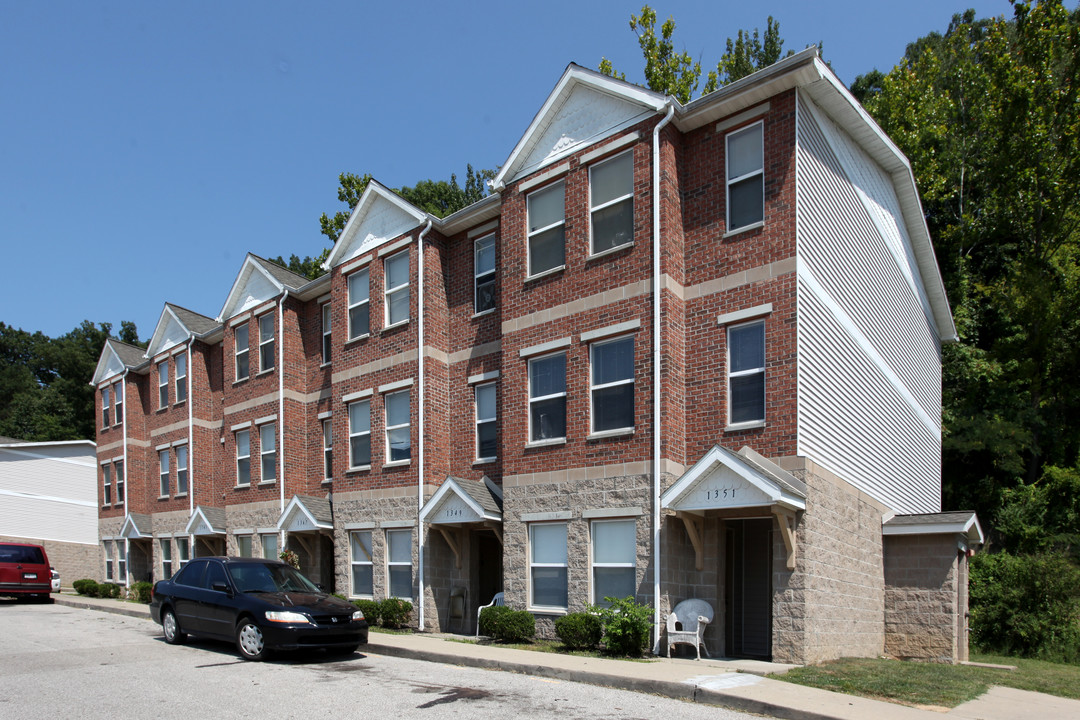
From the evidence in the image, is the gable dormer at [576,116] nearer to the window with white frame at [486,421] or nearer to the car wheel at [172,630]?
the window with white frame at [486,421]

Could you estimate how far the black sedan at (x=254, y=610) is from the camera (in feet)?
41.2

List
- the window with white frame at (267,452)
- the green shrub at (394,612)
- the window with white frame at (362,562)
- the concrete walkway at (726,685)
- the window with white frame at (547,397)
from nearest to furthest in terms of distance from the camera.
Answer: the concrete walkway at (726,685) < the window with white frame at (547,397) < the green shrub at (394,612) < the window with white frame at (362,562) < the window with white frame at (267,452)

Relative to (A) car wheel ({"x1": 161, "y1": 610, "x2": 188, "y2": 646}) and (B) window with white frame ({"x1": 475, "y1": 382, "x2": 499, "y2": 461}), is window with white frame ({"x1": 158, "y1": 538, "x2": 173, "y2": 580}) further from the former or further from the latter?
(B) window with white frame ({"x1": 475, "y1": 382, "x2": 499, "y2": 461})

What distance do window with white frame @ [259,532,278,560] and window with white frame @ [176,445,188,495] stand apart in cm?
618

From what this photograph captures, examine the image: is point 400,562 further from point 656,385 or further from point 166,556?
point 166,556

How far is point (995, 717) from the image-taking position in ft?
30.8

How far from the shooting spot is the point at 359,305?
21469 millimetres

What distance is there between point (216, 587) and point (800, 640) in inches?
363

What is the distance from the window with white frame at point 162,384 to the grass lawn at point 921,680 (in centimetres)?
2527

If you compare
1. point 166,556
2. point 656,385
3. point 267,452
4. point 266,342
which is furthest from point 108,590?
point 656,385

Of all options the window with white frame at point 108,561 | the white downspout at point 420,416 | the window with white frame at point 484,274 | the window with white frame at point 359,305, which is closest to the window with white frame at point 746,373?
the window with white frame at point 484,274

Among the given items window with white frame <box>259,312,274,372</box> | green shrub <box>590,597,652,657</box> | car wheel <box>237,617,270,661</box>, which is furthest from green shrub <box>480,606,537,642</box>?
window with white frame <box>259,312,274,372</box>

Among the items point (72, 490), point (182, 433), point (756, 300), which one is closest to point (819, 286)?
point (756, 300)

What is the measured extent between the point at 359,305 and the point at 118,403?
17.3m
